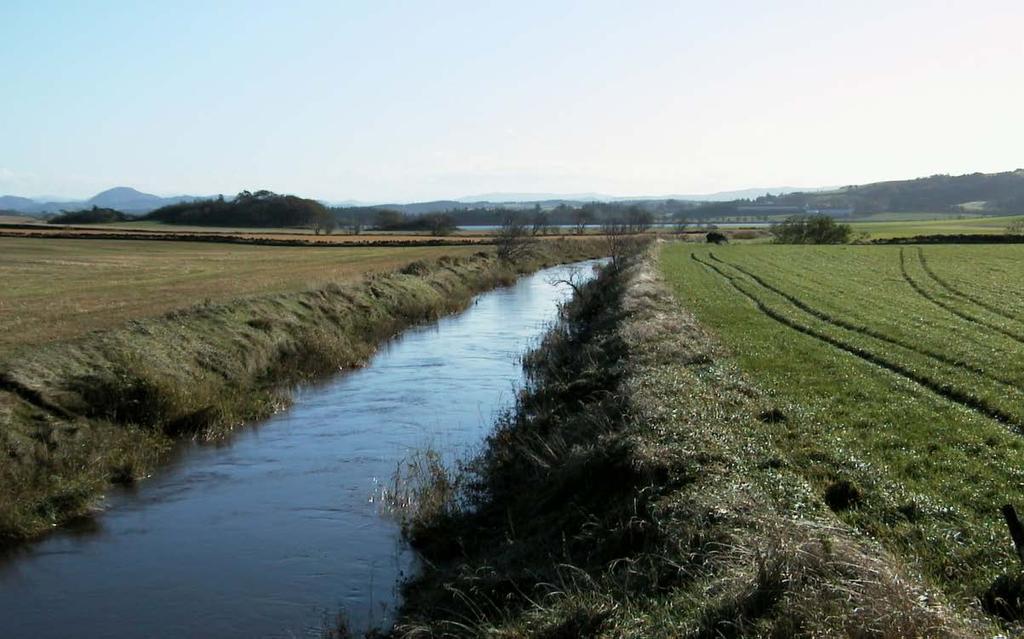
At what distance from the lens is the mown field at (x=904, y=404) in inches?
322

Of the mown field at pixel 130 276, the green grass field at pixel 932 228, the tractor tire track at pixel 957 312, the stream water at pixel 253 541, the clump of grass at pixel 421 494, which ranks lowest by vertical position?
the stream water at pixel 253 541

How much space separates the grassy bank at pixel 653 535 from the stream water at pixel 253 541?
1.07 meters

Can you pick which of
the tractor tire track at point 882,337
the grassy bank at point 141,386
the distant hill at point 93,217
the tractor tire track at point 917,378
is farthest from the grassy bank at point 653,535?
the distant hill at point 93,217

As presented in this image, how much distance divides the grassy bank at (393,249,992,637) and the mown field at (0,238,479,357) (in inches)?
532

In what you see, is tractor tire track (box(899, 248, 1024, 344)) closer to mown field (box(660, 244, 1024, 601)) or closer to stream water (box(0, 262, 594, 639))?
mown field (box(660, 244, 1024, 601))

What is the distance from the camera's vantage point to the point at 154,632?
9.82 m

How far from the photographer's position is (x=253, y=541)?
12.5m

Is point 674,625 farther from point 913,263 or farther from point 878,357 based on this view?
point 913,263

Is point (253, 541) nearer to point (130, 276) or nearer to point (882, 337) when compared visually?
point (882, 337)

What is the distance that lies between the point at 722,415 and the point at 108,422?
38.7 feet

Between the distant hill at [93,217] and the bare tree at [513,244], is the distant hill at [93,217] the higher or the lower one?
the higher one

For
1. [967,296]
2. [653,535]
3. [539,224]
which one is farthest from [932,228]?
[653,535]

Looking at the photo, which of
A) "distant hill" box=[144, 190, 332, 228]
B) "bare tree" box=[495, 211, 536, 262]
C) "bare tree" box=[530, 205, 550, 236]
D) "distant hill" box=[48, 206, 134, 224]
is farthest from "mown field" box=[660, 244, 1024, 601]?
"distant hill" box=[48, 206, 134, 224]

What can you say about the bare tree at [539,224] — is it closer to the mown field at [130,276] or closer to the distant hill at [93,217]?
the mown field at [130,276]
